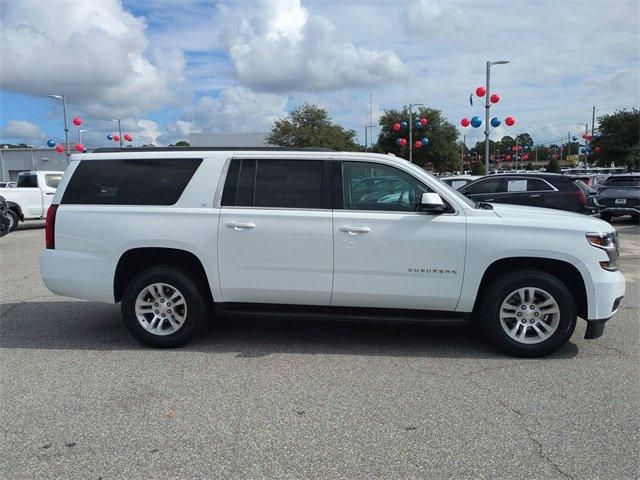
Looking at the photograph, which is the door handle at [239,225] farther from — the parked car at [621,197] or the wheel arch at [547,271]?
the parked car at [621,197]

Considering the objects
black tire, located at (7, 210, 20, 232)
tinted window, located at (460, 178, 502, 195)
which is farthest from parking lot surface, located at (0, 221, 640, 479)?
black tire, located at (7, 210, 20, 232)

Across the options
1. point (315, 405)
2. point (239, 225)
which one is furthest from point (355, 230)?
point (315, 405)

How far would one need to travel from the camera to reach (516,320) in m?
4.91

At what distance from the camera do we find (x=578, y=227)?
478 centimetres

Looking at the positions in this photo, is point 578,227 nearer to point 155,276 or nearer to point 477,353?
point 477,353

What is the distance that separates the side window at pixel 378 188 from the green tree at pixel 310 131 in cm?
4391

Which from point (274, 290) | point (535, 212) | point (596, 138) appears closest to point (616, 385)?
point (535, 212)

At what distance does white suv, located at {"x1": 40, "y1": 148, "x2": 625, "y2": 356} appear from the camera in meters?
4.82

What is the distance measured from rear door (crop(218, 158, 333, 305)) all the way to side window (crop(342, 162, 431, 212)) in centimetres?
21

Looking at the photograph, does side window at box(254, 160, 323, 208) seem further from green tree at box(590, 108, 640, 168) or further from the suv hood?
green tree at box(590, 108, 640, 168)

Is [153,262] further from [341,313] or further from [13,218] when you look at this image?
[13,218]

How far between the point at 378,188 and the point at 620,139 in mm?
47940

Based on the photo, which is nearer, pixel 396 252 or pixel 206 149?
pixel 396 252

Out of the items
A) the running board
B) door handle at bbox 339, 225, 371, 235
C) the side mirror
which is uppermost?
the side mirror
